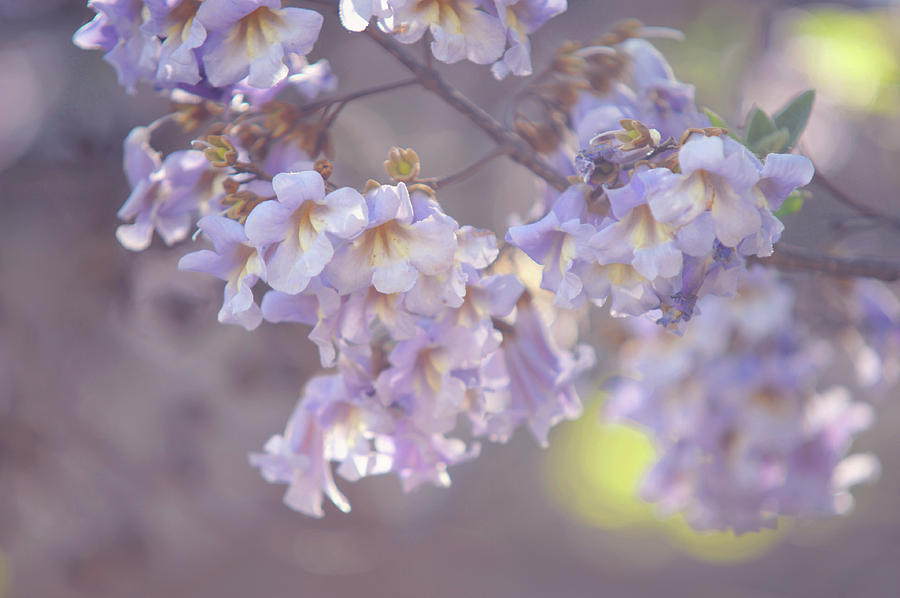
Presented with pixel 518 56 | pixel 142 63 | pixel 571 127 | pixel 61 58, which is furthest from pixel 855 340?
pixel 61 58

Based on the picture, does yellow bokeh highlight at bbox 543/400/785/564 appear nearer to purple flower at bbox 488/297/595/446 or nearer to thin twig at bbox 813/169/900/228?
thin twig at bbox 813/169/900/228

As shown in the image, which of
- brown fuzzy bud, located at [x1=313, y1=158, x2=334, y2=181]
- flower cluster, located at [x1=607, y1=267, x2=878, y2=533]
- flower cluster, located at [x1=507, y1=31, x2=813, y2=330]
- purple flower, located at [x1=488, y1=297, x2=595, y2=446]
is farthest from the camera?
flower cluster, located at [x1=607, y1=267, x2=878, y2=533]

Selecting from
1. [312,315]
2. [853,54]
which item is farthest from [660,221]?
[853,54]

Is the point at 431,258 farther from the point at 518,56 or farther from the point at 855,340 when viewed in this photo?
the point at 855,340

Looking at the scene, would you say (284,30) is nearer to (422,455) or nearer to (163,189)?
(163,189)

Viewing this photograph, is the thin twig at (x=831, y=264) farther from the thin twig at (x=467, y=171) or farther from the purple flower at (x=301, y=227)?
the purple flower at (x=301, y=227)

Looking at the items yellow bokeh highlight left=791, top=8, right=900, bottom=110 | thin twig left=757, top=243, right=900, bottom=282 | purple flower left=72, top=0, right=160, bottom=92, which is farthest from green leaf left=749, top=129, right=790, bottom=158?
yellow bokeh highlight left=791, top=8, right=900, bottom=110
